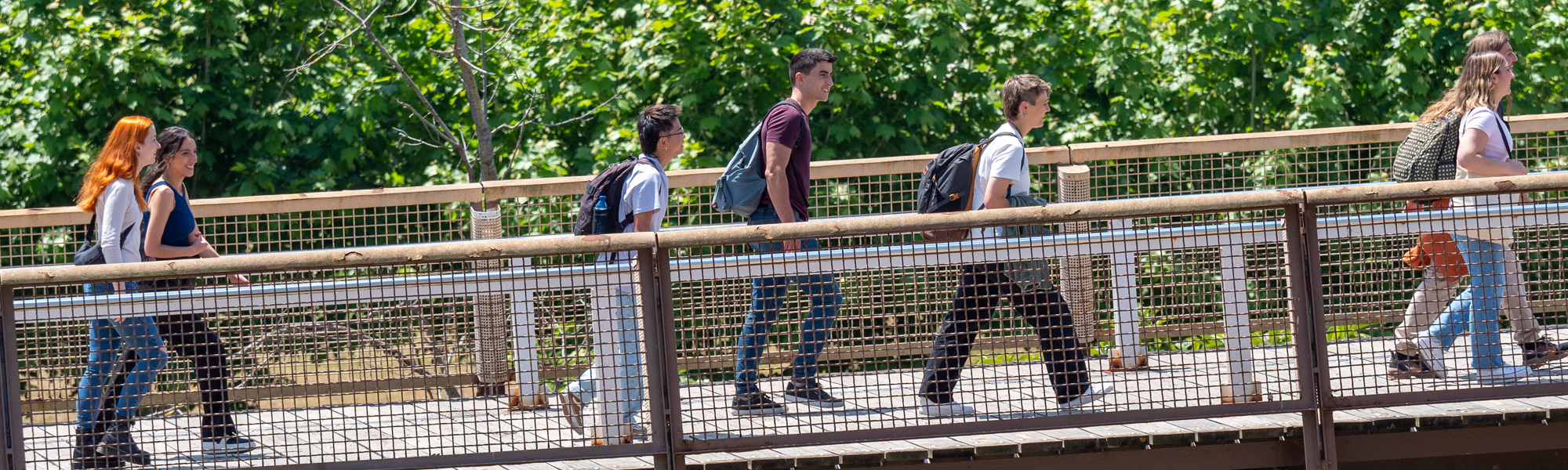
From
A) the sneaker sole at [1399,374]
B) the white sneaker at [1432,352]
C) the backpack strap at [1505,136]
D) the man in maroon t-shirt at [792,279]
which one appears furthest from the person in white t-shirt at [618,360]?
the backpack strap at [1505,136]

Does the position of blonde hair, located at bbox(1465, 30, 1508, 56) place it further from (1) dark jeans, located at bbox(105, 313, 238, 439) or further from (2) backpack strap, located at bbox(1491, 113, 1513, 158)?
(1) dark jeans, located at bbox(105, 313, 238, 439)

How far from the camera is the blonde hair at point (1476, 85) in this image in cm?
554

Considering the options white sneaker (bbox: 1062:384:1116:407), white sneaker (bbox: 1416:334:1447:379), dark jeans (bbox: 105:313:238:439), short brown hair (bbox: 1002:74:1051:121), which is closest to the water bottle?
dark jeans (bbox: 105:313:238:439)

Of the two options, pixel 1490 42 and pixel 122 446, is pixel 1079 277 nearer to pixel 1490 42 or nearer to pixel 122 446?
pixel 1490 42

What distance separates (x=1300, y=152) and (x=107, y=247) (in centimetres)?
879

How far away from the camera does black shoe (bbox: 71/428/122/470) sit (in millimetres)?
4750

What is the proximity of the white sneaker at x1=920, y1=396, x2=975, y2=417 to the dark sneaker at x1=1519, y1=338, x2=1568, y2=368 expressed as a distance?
1.99m

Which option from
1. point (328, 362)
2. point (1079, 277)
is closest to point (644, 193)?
point (328, 362)

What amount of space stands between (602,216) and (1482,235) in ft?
10.4

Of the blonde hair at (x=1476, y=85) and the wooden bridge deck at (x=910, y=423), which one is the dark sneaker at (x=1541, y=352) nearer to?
the wooden bridge deck at (x=910, y=423)

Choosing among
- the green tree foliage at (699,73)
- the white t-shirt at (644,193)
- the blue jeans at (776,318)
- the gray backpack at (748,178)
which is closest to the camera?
the blue jeans at (776,318)

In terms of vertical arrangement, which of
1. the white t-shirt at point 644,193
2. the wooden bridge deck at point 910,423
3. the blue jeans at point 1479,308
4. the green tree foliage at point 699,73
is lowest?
the wooden bridge deck at point 910,423

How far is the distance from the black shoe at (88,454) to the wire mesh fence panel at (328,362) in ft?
0.03

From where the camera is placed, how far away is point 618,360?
4820 millimetres
